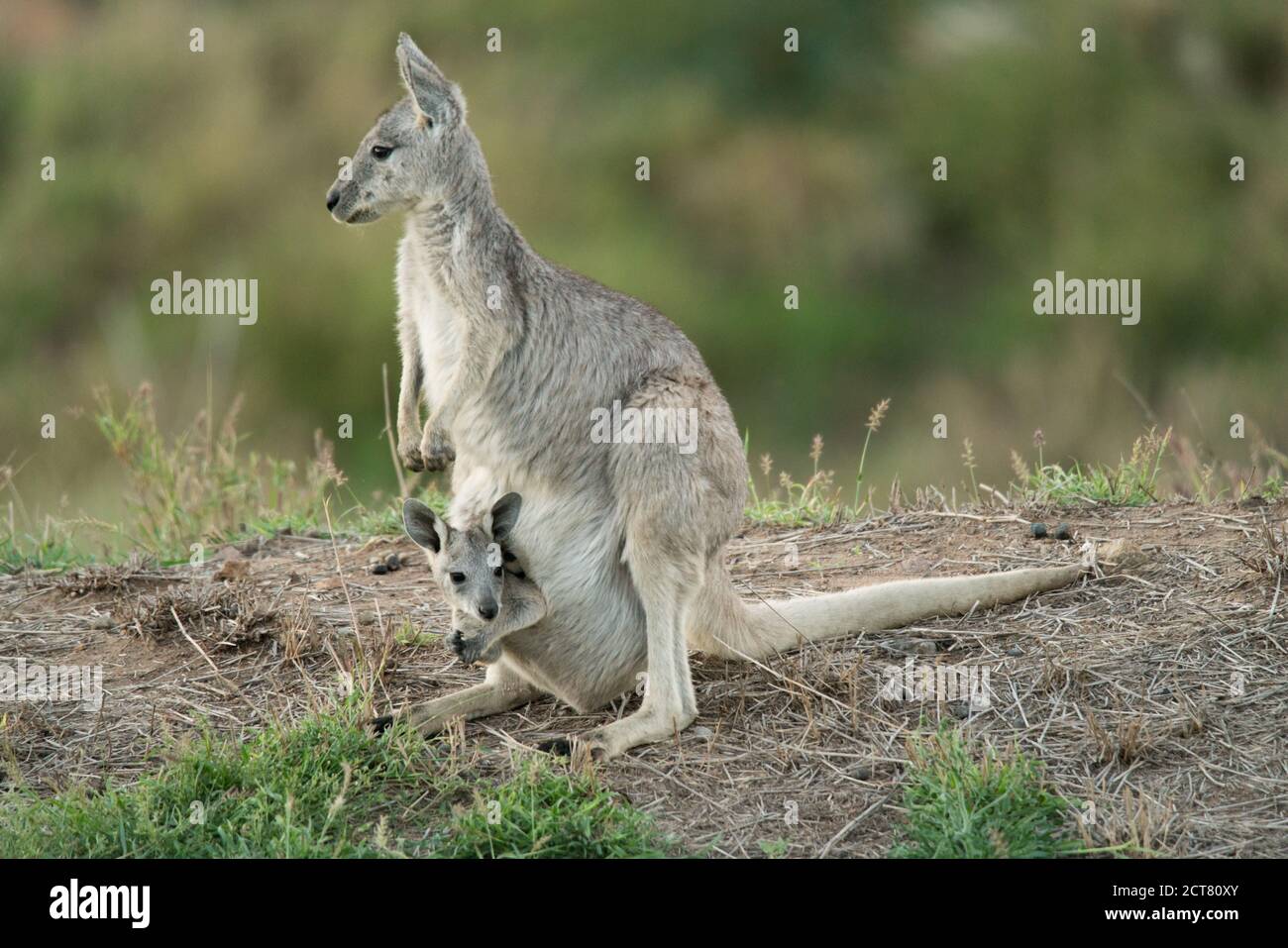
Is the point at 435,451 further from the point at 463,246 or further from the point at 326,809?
the point at 326,809

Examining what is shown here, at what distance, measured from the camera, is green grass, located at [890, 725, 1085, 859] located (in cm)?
399

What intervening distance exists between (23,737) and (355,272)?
32.2 ft

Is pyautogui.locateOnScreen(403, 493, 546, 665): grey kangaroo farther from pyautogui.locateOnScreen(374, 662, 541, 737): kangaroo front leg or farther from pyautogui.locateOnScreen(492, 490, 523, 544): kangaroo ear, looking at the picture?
pyautogui.locateOnScreen(374, 662, 541, 737): kangaroo front leg

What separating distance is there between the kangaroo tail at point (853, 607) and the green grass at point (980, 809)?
2.87 feet

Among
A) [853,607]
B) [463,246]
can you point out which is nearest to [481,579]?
[463,246]

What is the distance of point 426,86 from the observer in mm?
5066

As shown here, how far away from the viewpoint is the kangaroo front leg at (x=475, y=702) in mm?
4672

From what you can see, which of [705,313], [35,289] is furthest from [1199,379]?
[35,289]

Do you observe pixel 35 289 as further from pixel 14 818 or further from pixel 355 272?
pixel 14 818

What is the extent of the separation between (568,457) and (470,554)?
460 millimetres

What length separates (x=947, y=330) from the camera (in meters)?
14.3
